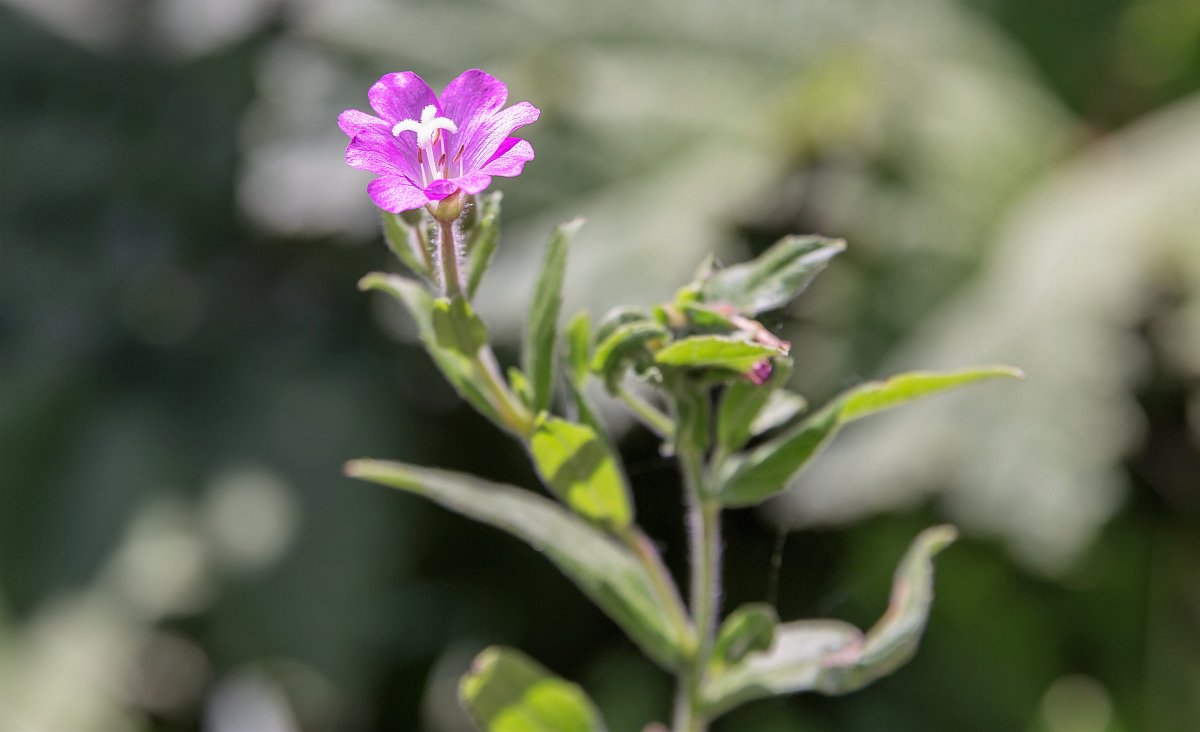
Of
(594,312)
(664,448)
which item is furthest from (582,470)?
(594,312)

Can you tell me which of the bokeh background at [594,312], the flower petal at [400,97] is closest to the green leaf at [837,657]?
the flower petal at [400,97]

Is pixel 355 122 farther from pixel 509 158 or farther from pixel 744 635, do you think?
pixel 744 635

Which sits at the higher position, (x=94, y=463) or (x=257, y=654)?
(x=94, y=463)

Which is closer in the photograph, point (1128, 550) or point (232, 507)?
point (1128, 550)

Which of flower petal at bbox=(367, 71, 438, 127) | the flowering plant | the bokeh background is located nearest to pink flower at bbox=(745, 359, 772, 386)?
the flowering plant

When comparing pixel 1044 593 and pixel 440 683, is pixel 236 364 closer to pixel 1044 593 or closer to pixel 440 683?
pixel 440 683

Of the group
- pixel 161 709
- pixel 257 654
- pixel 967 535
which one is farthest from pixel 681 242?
pixel 161 709
